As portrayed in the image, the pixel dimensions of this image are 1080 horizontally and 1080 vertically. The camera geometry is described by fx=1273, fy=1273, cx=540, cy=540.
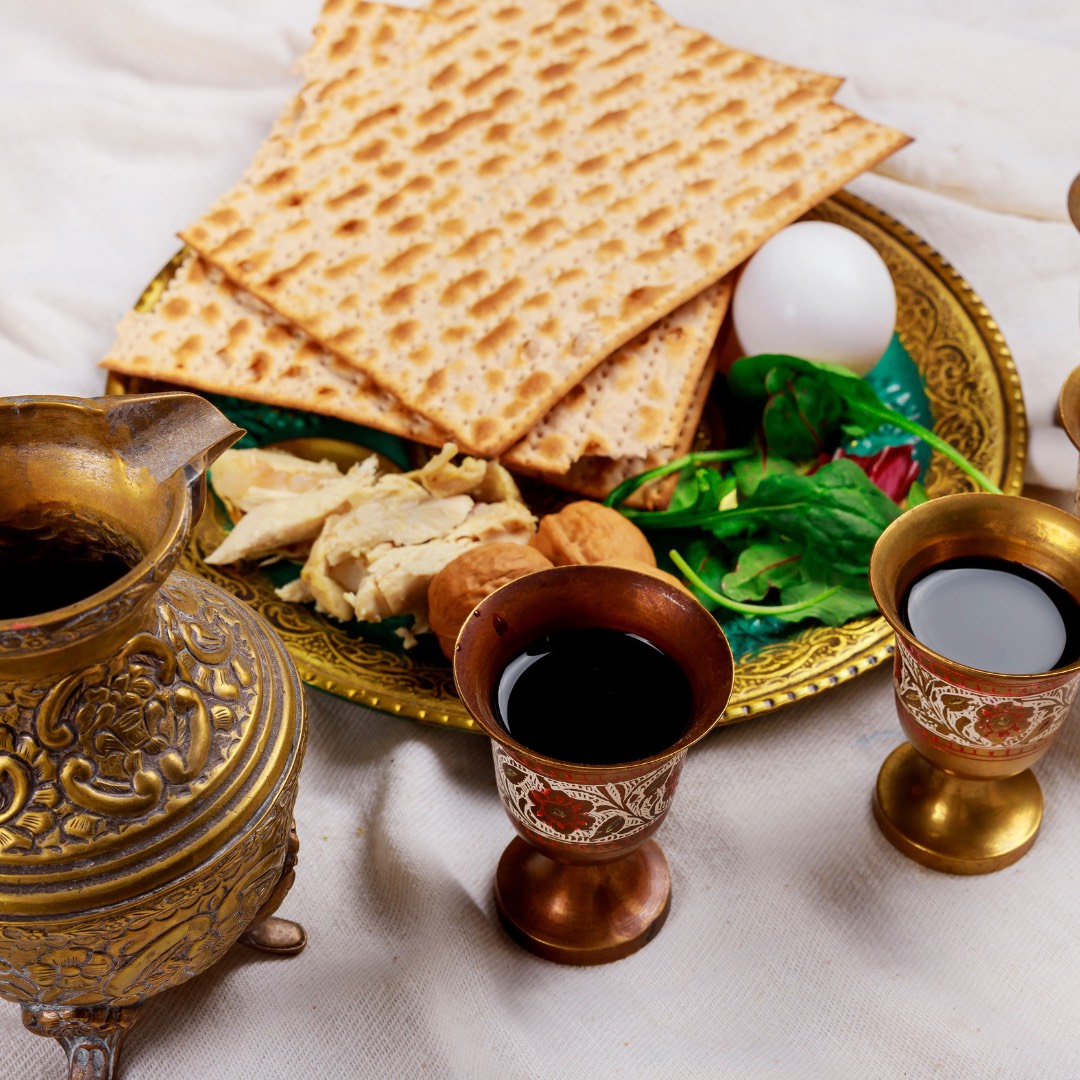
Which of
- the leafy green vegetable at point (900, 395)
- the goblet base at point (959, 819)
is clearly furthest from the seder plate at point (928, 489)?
the goblet base at point (959, 819)

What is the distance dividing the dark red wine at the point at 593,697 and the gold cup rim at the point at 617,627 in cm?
1

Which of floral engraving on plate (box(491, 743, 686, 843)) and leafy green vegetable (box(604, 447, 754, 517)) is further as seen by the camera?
leafy green vegetable (box(604, 447, 754, 517))

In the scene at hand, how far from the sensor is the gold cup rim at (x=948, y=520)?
3.59ft

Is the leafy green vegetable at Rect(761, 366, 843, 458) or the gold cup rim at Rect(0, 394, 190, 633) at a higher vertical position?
the gold cup rim at Rect(0, 394, 190, 633)

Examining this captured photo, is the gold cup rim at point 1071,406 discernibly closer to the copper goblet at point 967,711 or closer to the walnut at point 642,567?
the copper goblet at point 967,711

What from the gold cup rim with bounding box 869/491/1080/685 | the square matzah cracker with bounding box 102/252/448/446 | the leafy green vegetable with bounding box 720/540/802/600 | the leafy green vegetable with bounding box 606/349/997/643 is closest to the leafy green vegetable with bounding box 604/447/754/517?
the leafy green vegetable with bounding box 606/349/997/643

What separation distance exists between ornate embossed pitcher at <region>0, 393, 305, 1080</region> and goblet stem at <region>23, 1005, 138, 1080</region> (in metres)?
0.11

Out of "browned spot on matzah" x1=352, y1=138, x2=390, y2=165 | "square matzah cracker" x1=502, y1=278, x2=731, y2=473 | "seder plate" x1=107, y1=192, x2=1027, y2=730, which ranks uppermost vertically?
"browned spot on matzah" x1=352, y1=138, x2=390, y2=165

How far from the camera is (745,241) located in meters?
1.62

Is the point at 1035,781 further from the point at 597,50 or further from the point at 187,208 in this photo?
the point at 187,208

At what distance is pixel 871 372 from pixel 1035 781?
1.92ft

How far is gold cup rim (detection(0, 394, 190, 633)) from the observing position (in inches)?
29.5

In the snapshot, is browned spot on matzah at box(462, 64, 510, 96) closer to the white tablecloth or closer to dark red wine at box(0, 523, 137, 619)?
the white tablecloth

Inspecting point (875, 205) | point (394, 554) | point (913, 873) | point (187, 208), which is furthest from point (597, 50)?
point (913, 873)
